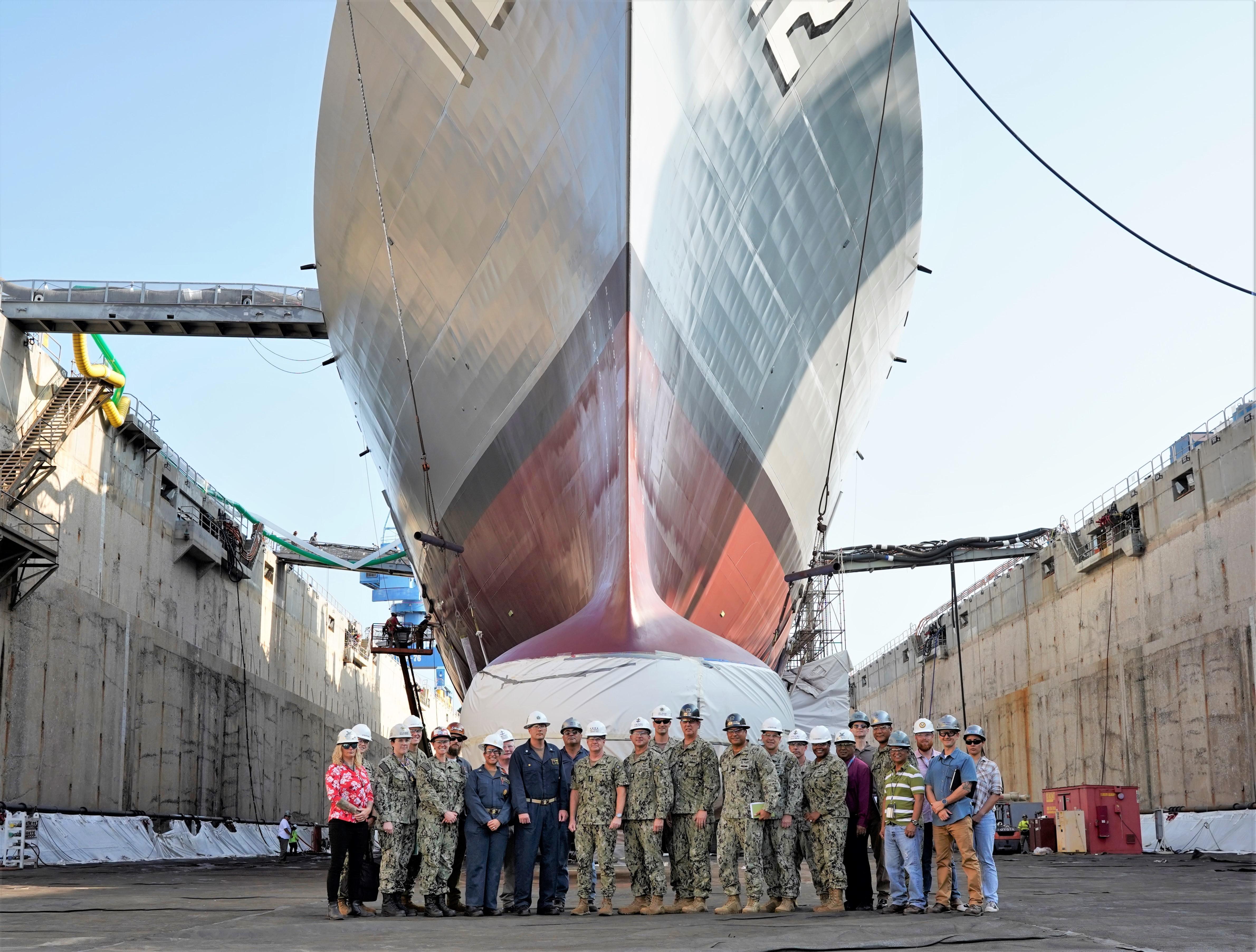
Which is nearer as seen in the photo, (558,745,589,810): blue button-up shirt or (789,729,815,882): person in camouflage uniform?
(789,729,815,882): person in camouflage uniform

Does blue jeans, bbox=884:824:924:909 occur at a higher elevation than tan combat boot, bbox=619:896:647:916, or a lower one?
higher

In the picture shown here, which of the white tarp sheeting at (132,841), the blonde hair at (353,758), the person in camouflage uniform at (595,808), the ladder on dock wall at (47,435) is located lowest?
the white tarp sheeting at (132,841)

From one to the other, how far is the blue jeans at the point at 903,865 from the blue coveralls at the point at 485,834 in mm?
2279

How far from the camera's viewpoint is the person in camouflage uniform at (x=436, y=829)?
23.1 ft

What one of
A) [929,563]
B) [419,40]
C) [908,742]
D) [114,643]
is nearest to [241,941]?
[908,742]

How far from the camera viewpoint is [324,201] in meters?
13.7

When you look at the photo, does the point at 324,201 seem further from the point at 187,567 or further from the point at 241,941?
the point at 187,567

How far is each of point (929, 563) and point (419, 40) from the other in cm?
2755

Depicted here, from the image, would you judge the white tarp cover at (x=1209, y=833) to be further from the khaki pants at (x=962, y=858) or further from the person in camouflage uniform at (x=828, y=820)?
the person in camouflage uniform at (x=828, y=820)

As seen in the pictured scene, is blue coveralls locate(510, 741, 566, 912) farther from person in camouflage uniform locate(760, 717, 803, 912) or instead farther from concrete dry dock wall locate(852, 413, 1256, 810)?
concrete dry dock wall locate(852, 413, 1256, 810)

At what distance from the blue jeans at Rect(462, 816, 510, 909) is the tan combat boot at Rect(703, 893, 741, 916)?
1.34m

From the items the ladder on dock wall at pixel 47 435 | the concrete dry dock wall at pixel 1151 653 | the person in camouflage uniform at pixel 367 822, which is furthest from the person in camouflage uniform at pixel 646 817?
the concrete dry dock wall at pixel 1151 653

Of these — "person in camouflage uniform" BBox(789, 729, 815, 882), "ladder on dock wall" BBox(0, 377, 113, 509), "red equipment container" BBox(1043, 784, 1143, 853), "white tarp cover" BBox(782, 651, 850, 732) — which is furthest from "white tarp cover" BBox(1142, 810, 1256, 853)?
"ladder on dock wall" BBox(0, 377, 113, 509)

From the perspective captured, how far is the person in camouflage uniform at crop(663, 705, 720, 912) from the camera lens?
7195 mm
